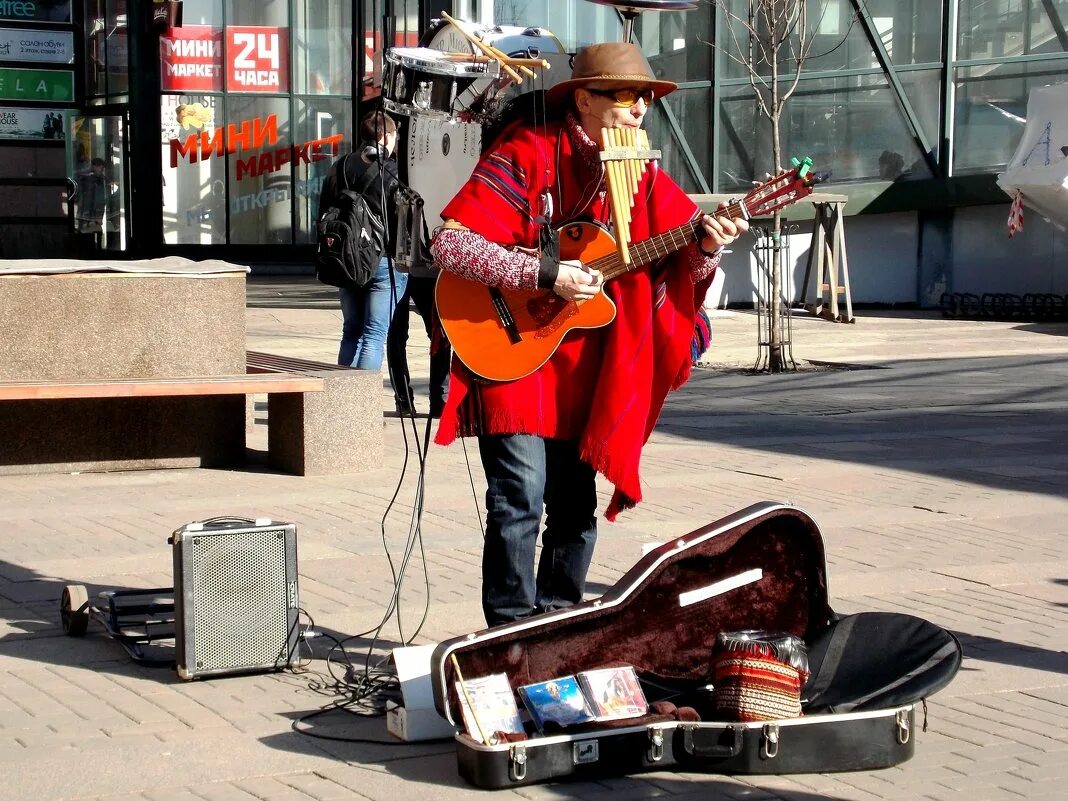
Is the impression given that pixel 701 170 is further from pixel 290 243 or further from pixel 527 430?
pixel 527 430

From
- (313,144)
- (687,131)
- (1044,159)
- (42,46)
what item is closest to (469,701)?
(1044,159)

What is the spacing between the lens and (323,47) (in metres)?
26.1

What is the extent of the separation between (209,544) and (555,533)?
41.2 inches

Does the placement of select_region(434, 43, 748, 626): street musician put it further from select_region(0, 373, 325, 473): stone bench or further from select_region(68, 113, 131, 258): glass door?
select_region(68, 113, 131, 258): glass door

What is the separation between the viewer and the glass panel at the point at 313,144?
2609cm

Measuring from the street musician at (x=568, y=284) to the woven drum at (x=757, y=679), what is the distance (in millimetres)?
629

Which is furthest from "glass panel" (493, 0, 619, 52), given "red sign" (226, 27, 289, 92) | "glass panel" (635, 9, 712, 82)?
"red sign" (226, 27, 289, 92)

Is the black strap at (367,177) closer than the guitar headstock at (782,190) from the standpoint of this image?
No

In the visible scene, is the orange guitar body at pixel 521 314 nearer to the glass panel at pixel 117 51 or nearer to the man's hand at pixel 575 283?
the man's hand at pixel 575 283

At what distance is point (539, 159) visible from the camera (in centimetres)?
445

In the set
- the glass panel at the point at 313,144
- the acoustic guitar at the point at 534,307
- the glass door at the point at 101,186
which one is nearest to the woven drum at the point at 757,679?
the acoustic guitar at the point at 534,307

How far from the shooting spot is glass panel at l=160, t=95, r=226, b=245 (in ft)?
85.0

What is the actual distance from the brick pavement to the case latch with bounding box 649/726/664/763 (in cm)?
6

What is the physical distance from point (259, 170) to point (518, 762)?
23258mm
